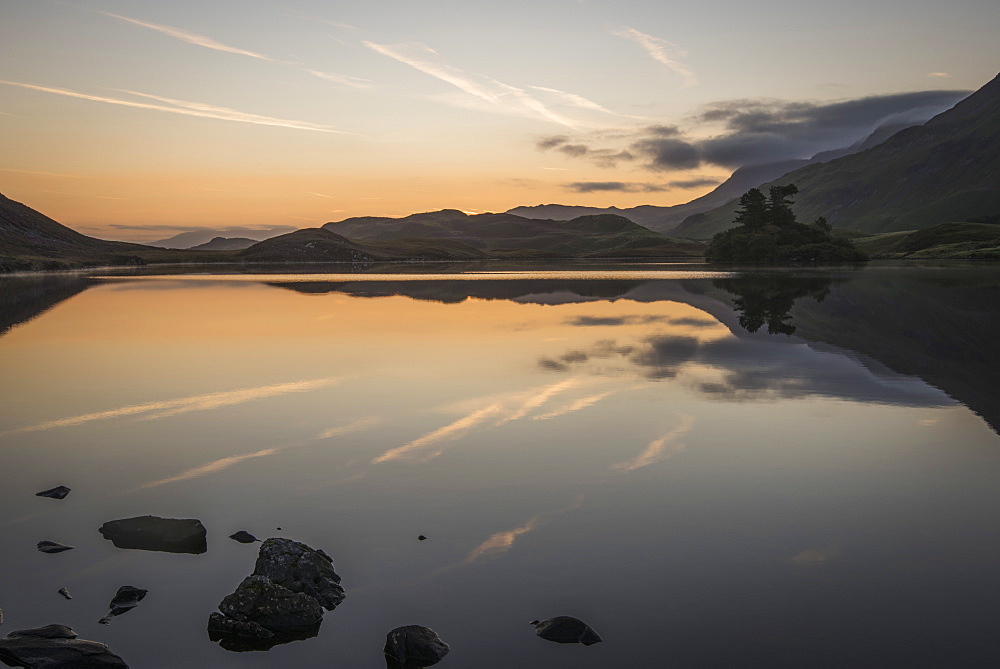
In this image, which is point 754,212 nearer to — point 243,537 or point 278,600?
point 243,537

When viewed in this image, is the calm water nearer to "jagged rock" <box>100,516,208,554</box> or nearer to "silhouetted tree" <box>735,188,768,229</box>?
"jagged rock" <box>100,516,208,554</box>

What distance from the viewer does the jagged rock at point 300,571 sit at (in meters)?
9.51

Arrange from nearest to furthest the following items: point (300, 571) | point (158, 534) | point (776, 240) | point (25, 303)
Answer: point (300, 571) → point (158, 534) → point (25, 303) → point (776, 240)

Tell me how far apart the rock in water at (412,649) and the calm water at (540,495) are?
0.59 feet

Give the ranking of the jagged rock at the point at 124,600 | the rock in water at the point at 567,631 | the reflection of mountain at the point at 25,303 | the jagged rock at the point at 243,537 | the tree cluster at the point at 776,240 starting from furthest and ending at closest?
1. the tree cluster at the point at 776,240
2. the reflection of mountain at the point at 25,303
3. the jagged rock at the point at 243,537
4. the jagged rock at the point at 124,600
5. the rock in water at the point at 567,631

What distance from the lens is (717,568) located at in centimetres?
984

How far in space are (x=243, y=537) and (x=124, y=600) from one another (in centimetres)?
197

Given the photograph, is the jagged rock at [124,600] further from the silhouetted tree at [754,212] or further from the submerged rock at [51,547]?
the silhouetted tree at [754,212]

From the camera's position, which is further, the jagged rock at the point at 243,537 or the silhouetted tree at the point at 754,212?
the silhouetted tree at the point at 754,212

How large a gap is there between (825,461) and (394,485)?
8.65 meters

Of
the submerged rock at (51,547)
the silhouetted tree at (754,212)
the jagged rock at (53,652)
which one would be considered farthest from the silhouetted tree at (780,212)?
the jagged rock at (53,652)

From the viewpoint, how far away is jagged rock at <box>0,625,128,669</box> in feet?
26.5

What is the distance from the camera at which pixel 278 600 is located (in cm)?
916

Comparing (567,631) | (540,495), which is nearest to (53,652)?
(567,631)
